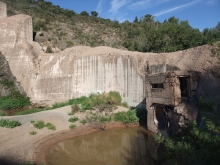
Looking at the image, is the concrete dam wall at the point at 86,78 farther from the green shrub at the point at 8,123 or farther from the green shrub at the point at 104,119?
the green shrub at the point at 8,123

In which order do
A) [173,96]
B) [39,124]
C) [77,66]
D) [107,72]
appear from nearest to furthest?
1. [173,96]
2. [39,124]
3. [107,72]
4. [77,66]

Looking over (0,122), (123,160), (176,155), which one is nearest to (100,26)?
(0,122)

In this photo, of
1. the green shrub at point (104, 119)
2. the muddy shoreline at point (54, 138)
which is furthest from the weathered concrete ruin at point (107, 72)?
the muddy shoreline at point (54, 138)

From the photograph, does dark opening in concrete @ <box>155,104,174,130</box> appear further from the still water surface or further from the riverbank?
the riverbank

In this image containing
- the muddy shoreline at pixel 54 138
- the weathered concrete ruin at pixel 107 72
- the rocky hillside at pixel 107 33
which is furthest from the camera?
the rocky hillside at pixel 107 33

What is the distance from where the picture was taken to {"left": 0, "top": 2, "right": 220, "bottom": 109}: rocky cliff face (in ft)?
44.1

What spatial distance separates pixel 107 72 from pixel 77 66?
4.01 meters

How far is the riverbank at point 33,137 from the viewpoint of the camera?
8.31m

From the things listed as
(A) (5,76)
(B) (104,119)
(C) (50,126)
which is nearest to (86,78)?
(B) (104,119)

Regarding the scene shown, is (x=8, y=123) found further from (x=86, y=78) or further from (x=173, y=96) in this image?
(x=173, y=96)

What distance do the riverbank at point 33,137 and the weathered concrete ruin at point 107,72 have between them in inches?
121

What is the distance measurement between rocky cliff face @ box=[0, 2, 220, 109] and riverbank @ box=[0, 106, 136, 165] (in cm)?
310

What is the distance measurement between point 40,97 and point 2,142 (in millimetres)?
11049

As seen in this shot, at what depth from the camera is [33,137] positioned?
10680 millimetres
